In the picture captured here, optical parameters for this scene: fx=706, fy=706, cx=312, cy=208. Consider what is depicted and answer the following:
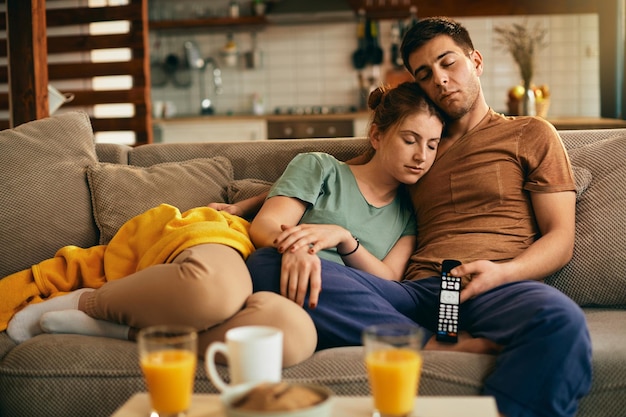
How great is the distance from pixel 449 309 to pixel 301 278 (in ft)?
1.13

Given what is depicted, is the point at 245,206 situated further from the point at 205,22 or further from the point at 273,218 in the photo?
the point at 205,22

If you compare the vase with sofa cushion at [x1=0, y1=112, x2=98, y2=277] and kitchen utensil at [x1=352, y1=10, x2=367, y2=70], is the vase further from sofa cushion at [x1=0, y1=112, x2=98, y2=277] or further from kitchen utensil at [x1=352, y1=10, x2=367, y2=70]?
sofa cushion at [x1=0, y1=112, x2=98, y2=277]

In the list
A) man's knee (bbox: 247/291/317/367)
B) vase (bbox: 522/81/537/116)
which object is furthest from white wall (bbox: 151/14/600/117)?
man's knee (bbox: 247/291/317/367)

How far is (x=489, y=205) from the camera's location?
6.21 ft

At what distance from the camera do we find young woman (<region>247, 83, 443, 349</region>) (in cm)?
166

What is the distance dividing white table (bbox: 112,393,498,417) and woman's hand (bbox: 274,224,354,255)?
2.01 ft

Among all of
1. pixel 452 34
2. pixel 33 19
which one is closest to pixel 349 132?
pixel 33 19

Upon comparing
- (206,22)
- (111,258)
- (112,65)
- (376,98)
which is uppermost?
(206,22)

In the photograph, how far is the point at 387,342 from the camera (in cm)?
101

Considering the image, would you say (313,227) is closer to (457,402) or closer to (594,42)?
(457,402)

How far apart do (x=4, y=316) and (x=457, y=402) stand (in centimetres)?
124

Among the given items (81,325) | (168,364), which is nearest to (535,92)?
(81,325)

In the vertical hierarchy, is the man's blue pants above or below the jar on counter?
below

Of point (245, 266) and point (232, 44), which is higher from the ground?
point (232, 44)
